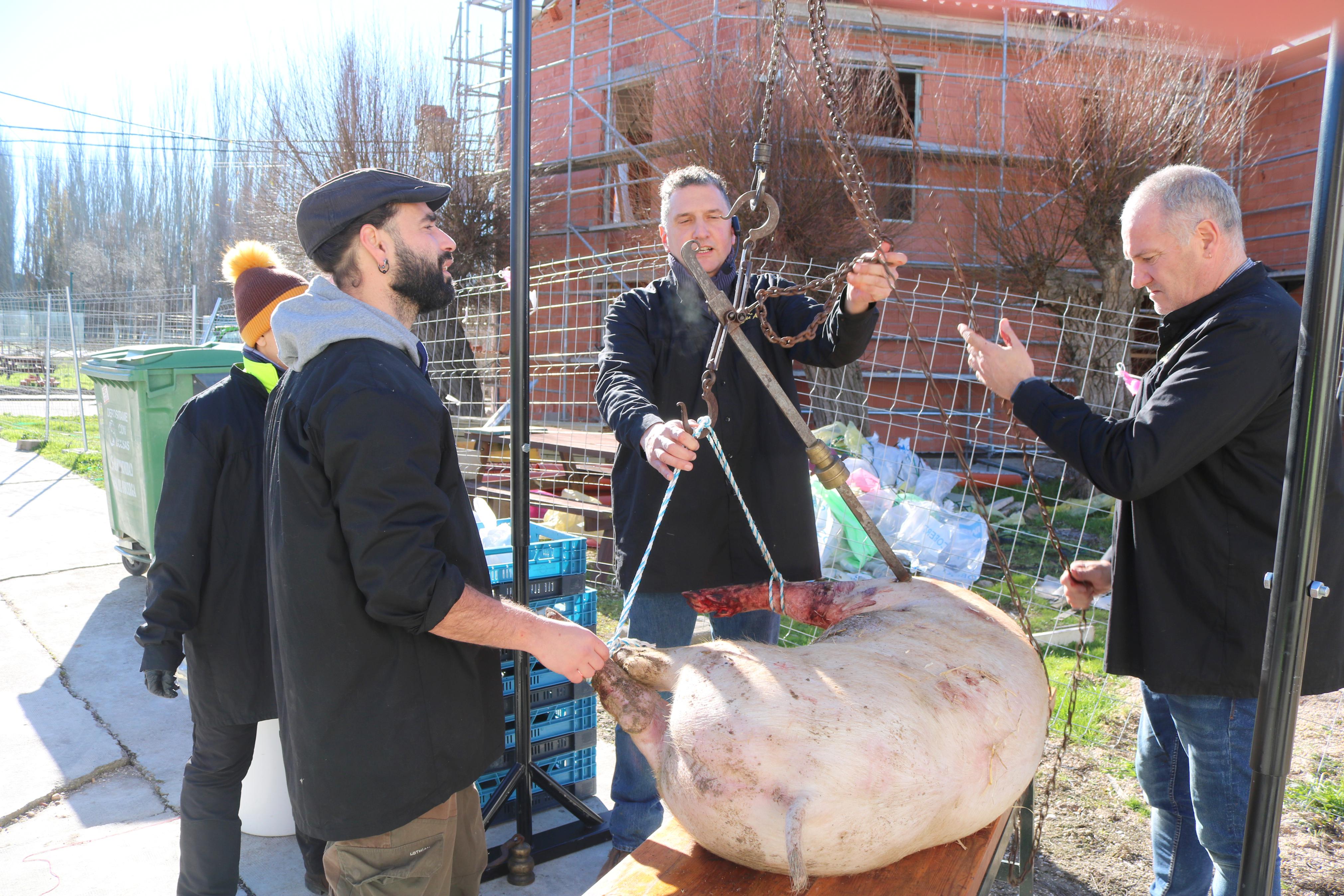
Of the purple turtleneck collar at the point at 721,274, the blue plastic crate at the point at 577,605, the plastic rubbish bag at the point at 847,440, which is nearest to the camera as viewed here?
the purple turtleneck collar at the point at 721,274

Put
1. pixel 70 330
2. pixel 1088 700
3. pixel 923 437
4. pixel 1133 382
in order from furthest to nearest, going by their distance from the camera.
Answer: pixel 70 330 < pixel 923 437 < pixel 1088 700 < pixel 1133 382

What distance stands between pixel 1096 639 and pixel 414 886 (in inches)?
175

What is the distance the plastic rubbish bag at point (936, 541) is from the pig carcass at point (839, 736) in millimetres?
3656

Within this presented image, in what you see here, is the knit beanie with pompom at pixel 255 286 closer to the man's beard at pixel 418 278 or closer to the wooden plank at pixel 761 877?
the man's beard at pixel 418 278

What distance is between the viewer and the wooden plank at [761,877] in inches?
57.9

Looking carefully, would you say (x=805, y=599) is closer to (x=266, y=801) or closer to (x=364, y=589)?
(x=364, y=589)

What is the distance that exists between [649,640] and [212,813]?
1.33 m

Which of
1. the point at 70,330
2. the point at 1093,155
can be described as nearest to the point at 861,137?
the point at 1093,155

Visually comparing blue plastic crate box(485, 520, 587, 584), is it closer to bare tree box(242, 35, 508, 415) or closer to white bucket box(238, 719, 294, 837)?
white bucket box(238, 719, 294, 837)

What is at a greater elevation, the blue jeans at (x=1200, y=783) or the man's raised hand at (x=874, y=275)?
the man's raised hand at (x=874, y=275)

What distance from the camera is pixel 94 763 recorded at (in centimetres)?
343

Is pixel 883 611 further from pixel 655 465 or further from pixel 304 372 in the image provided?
pixel 304 372

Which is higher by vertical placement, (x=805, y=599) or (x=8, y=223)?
(x=8, y=223)

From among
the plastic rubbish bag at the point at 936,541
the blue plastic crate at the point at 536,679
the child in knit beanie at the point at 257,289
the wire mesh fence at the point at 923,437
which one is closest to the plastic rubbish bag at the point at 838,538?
the wire mesh fence at the point at 923,437
